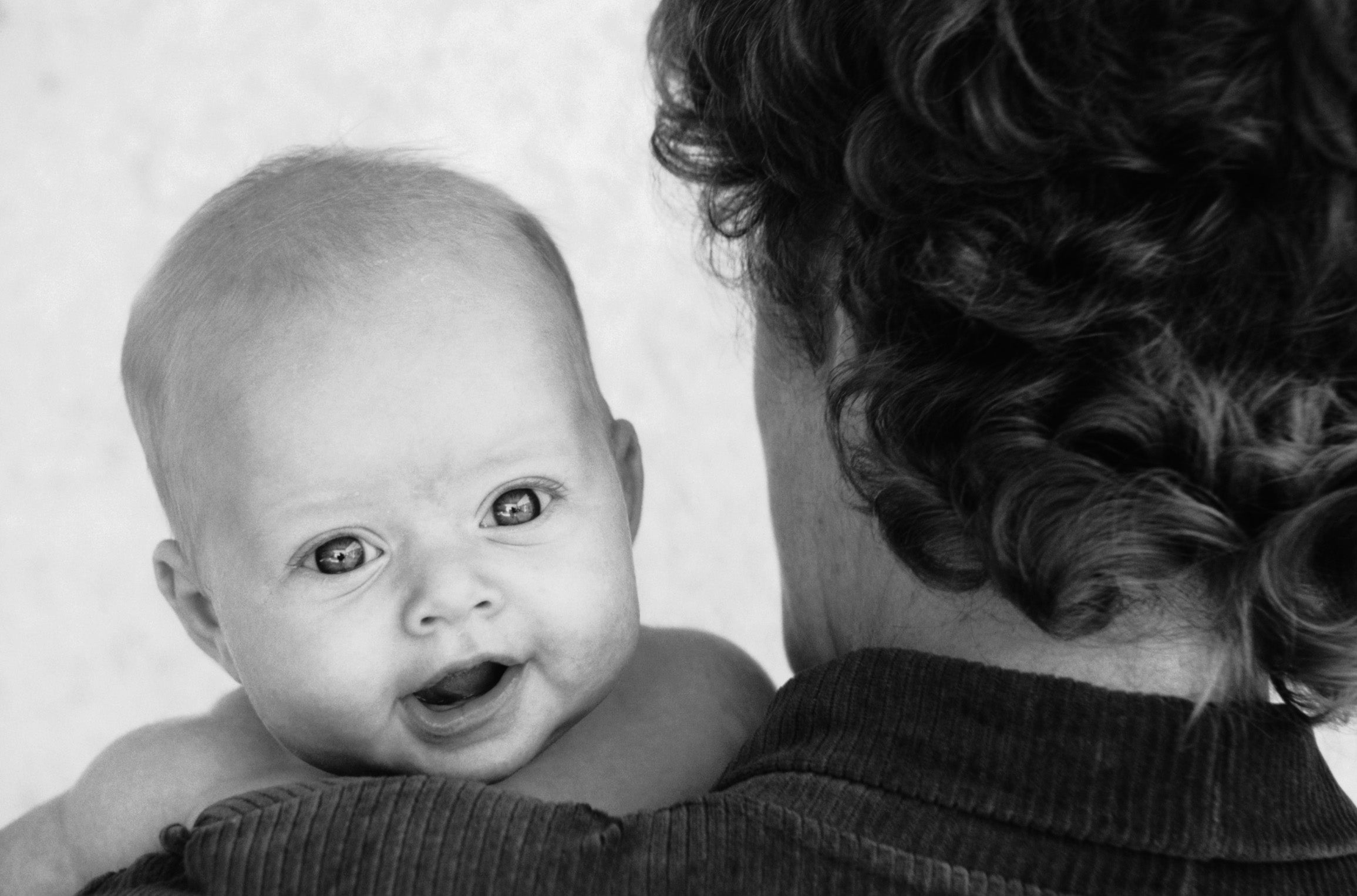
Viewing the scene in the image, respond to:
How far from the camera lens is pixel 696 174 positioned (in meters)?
0.96

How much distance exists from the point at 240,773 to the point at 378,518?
24cm

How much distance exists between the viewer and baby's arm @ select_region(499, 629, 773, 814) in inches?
37.0

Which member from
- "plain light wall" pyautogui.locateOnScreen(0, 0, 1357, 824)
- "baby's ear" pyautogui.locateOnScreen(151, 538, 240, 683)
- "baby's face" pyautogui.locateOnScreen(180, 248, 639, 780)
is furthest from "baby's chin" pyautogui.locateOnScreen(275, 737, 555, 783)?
"plain light wall" pyautogui.locateOnScreen(0, 0, 1357, 824)

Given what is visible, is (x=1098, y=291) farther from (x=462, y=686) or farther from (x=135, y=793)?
(x=135, y=793)

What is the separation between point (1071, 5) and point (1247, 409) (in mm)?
205

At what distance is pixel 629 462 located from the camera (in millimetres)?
1065

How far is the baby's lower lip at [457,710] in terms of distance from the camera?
89cm

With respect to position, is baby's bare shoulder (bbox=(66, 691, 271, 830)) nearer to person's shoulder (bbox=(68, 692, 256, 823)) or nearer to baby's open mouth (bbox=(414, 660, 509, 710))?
person's shoulder (bbox=(68, 692, 256, 823))

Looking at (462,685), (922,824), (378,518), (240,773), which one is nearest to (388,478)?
(378,518)

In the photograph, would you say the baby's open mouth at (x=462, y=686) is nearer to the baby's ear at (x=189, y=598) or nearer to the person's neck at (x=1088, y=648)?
the baby's ear at (x=189, y=598)

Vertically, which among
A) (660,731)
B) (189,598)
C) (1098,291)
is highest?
(1098,291)

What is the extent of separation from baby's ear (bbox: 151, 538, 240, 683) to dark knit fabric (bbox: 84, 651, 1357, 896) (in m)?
0.26

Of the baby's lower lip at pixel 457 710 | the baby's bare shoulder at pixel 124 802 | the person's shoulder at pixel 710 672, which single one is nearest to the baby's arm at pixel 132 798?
the baby's bare shoulder at pixel 124 802

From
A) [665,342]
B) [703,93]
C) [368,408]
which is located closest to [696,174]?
[703,93]
